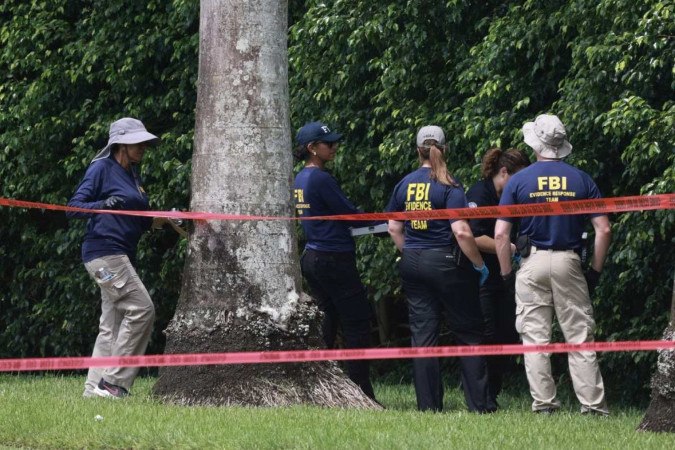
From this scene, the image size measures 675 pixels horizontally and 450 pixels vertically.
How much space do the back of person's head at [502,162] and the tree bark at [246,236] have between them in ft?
5.06


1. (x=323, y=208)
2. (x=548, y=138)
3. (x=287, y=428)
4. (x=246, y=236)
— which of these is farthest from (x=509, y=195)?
(x=287, y=428)

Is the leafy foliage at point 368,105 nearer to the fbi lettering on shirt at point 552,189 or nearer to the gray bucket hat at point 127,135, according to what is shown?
the fbi lettering on shirt at point 552,189

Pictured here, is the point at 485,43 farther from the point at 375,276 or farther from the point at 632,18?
the point at 375,276

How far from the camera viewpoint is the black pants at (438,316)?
8.94 metres

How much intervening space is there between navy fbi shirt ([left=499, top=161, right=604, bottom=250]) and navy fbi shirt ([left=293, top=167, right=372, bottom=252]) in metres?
1.26

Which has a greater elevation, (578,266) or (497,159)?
(497,159)

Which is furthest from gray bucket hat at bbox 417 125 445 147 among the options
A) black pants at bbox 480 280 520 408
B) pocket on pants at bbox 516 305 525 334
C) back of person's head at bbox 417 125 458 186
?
black pants at bbox 480 280 520 408

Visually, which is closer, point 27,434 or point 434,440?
point 434,440

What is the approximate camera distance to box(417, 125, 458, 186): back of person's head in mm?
8945

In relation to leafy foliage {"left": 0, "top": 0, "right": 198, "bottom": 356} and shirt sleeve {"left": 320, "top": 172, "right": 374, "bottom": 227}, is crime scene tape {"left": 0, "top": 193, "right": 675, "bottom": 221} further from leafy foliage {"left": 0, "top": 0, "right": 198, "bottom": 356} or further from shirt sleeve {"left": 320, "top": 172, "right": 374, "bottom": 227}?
leafy foliage {"left": 0, "top": 0, "right": 198, "bottom": 356}

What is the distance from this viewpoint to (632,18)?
32.5 ft

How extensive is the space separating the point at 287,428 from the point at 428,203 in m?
2.21

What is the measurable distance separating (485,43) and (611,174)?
1.44 metres

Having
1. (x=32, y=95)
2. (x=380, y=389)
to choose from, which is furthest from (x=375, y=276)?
(x=32, y=95)
